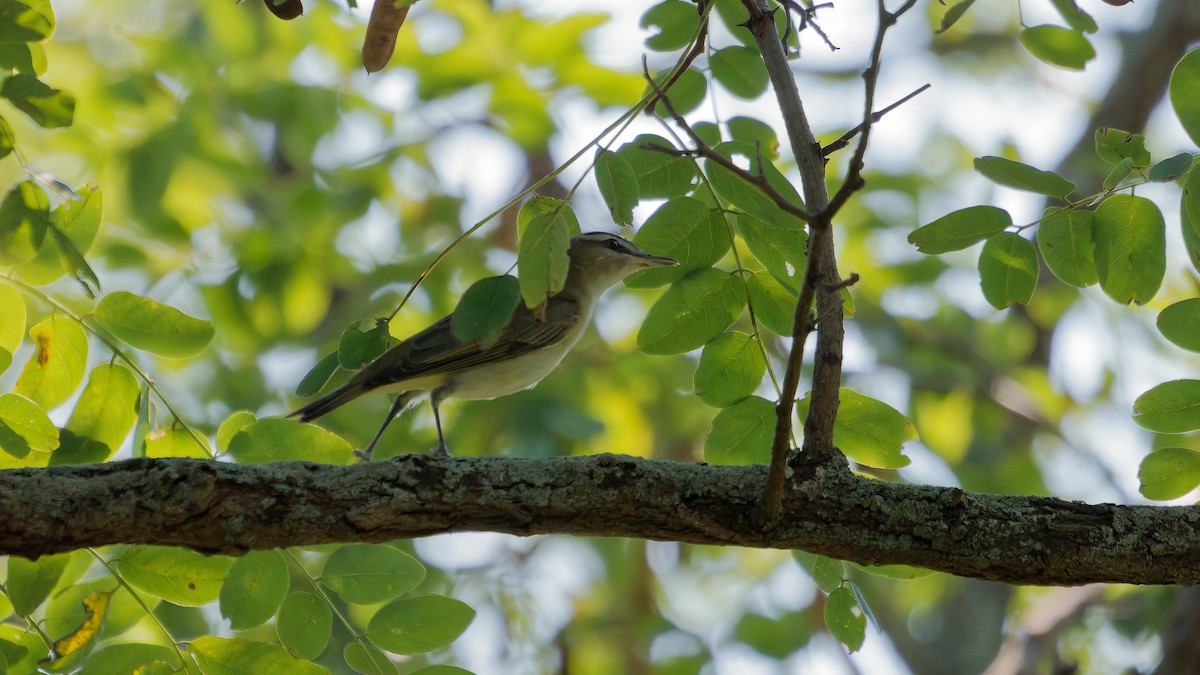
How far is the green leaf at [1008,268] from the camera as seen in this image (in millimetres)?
3133

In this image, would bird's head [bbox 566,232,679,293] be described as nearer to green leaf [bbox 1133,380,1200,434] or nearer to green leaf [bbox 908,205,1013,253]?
green leaf [bbox 908,205,1013,253]

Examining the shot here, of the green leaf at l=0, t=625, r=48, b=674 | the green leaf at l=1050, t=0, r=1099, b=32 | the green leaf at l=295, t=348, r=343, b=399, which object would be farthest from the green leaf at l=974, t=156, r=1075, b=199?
the green leaf at l=0, t=625, r=48, b=674

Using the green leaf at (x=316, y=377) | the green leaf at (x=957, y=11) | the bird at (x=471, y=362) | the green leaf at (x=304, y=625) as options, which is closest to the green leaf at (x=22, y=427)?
the green leaf at (x=316, y=377)

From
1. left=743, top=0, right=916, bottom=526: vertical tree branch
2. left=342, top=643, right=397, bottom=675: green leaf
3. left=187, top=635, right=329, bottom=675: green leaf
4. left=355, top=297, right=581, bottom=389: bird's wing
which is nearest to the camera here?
left=743, top=0, right=916, bottom=526: vertical tree branch

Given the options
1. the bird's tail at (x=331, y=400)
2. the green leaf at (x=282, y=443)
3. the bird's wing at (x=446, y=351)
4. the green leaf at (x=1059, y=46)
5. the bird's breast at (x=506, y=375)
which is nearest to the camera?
the green leaf at (x=282, y=443)

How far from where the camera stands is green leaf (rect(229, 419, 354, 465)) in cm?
324

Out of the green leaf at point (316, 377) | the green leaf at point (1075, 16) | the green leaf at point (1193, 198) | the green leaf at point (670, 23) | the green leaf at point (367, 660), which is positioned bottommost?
the green leaf at point (367, 660)

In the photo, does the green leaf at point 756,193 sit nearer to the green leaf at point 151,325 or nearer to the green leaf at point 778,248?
the green leaf at point 778,248

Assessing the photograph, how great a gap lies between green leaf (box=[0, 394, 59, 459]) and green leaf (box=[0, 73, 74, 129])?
2.55 ft

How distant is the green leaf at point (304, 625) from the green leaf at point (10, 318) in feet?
3.77

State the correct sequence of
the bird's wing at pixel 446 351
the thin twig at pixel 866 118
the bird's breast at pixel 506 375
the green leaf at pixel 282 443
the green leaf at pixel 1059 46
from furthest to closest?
the bird's breast at pixel 506 375, the bird's wing at pixel 446 351, the green leaf at pixel 1059 46, the green leaf at pixel 282 443, the thin twig at pixel 866 118

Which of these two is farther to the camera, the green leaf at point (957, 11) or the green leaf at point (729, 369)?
the green leaf at point (729, 369)

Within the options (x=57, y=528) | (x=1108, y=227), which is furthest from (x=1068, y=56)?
(x=57, y=528)

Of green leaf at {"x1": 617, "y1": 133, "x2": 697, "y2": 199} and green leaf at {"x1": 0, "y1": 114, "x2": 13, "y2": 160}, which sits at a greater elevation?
green leaf at {"x1": 617, "y1": 133, "x2": 697, "y2": 199}
